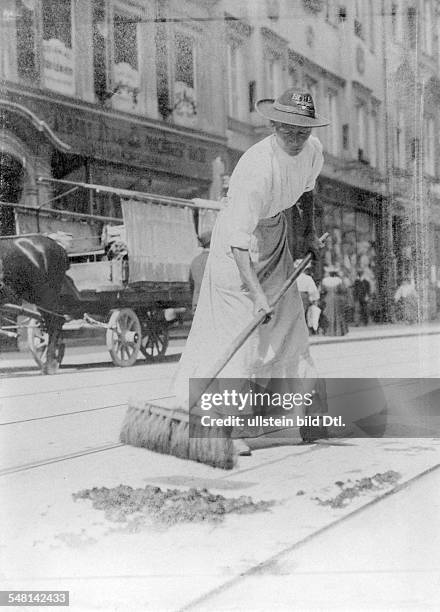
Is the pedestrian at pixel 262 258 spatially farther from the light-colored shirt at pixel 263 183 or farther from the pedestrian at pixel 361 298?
the pedestrian at pixel 361 298

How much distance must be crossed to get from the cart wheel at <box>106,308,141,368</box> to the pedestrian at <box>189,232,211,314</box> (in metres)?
0.32

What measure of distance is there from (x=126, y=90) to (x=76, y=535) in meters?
2.12

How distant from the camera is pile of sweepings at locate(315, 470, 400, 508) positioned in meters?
4.36

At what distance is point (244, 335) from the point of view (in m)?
4.68

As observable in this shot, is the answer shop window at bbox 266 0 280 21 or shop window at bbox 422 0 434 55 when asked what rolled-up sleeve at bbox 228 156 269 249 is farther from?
shop window at bbox 422 0 434 55

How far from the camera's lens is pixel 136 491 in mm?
4445

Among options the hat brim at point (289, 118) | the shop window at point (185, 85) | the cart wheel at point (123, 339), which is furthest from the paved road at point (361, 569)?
the shop window at point (185, 85)

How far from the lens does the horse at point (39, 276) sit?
4824 millimetres

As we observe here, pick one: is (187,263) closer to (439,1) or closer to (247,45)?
(247,45)

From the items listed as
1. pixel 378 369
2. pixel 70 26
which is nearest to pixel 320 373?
pixel 378 369

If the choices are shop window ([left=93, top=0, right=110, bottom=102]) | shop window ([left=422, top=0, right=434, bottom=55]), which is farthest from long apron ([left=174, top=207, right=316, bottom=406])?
shop window ([left=422, top=0, right=434, bottom=55])

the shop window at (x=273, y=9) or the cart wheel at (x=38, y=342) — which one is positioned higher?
the shop window at (x=273, y=9)

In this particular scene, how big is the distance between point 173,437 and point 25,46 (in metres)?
1.98

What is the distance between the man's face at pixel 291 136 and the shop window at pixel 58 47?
100 centimetres
